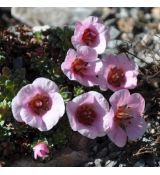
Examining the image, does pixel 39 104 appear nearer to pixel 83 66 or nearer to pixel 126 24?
pixel 83 66

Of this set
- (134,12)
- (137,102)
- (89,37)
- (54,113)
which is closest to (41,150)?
(54,113)

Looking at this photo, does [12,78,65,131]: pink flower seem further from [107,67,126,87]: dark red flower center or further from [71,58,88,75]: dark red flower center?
[107,67,126,87]: dark red flower center

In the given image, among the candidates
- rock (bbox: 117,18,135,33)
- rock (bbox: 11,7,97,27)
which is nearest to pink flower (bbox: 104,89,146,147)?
rock (bbox: 117,18,135,33)

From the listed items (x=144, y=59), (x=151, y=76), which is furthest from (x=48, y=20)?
(x=151, y=76)

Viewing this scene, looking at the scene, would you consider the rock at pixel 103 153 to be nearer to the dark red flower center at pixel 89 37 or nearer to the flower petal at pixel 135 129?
the flower petal at pixel 135 129
